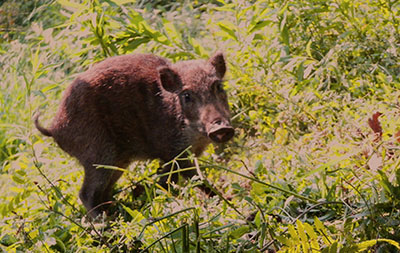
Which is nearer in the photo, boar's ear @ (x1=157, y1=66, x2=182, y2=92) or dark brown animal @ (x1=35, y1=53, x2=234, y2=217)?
dark brown animal @ (x1=35, y1=53, x2=234, y2=217)

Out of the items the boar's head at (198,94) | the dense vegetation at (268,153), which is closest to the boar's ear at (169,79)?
the boar's head at (198,94)

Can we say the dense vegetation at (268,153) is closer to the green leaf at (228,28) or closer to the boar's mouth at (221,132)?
the green leaf at (228,28)

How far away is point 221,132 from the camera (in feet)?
15.9

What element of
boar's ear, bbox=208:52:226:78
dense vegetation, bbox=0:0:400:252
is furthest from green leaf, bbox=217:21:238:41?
boar's ear, bbox=208:52:226:78

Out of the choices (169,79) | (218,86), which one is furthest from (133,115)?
(218,86)

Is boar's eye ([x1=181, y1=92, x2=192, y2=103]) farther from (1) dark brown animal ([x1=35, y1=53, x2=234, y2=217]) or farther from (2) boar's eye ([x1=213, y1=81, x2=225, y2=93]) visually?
(2) boar's eye ([x1=213, y1=81, x2=225, y2=93])

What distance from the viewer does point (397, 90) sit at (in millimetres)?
4500

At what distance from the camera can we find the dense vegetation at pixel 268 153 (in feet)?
10.1

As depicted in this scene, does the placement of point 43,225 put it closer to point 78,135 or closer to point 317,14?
point 78,135

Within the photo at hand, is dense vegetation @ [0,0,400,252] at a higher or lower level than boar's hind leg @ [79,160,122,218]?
higher

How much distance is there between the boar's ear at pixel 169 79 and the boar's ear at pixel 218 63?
308 millimetres

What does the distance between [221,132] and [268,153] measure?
388 mm

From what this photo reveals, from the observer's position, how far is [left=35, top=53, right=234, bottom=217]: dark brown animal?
196 inches

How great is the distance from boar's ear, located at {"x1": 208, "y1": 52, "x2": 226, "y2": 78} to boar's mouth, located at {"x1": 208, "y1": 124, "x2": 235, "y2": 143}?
59cm
